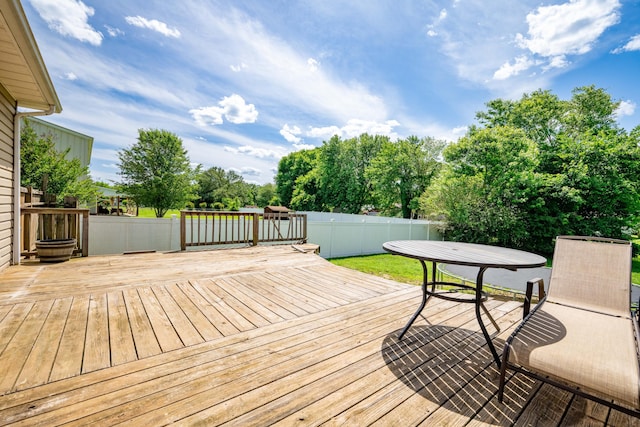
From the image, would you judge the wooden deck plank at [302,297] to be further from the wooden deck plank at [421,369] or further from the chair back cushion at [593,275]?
the chair back cushion at [593,275]

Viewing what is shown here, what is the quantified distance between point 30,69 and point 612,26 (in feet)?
47.4

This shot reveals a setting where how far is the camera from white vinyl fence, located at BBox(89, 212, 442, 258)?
6430 mm

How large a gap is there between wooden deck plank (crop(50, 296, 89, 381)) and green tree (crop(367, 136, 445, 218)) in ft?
63.7

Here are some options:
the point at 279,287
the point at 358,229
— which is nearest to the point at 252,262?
the point at 279,287

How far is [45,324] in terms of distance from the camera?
2.30 m

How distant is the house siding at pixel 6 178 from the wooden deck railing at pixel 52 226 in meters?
0.47

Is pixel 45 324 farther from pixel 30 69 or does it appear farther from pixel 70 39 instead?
pixel 70 39

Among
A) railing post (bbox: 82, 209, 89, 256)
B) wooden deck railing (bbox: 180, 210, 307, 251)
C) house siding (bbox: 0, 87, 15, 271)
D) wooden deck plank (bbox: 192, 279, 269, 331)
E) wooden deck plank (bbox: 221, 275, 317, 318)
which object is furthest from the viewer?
wooden deck railing (bbox: 180, 210, 307, 251)

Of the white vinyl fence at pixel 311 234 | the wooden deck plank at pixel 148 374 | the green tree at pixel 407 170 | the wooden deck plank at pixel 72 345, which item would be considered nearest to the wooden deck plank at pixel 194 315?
the wooden deck plank at pixel 148 374

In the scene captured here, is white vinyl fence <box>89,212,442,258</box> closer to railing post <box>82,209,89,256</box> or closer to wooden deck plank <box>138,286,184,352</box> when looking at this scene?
railing post <box>82,209,89,256</box>

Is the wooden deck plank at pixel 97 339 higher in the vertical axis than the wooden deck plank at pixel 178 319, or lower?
higher

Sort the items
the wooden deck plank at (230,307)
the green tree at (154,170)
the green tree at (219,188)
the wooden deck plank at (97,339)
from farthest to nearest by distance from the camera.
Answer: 1. the green tree at (219,188)
2. the green tree at (154,170)
3. the wooden deck plank at (230,307)
4. the wooden deck plank at (97,339)

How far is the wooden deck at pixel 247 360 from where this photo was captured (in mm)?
1412

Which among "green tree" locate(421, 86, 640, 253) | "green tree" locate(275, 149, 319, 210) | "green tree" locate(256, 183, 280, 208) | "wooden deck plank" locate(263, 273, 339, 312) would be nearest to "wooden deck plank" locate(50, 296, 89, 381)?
"wooden deck plank" locate(263, 273, 339, 312)
